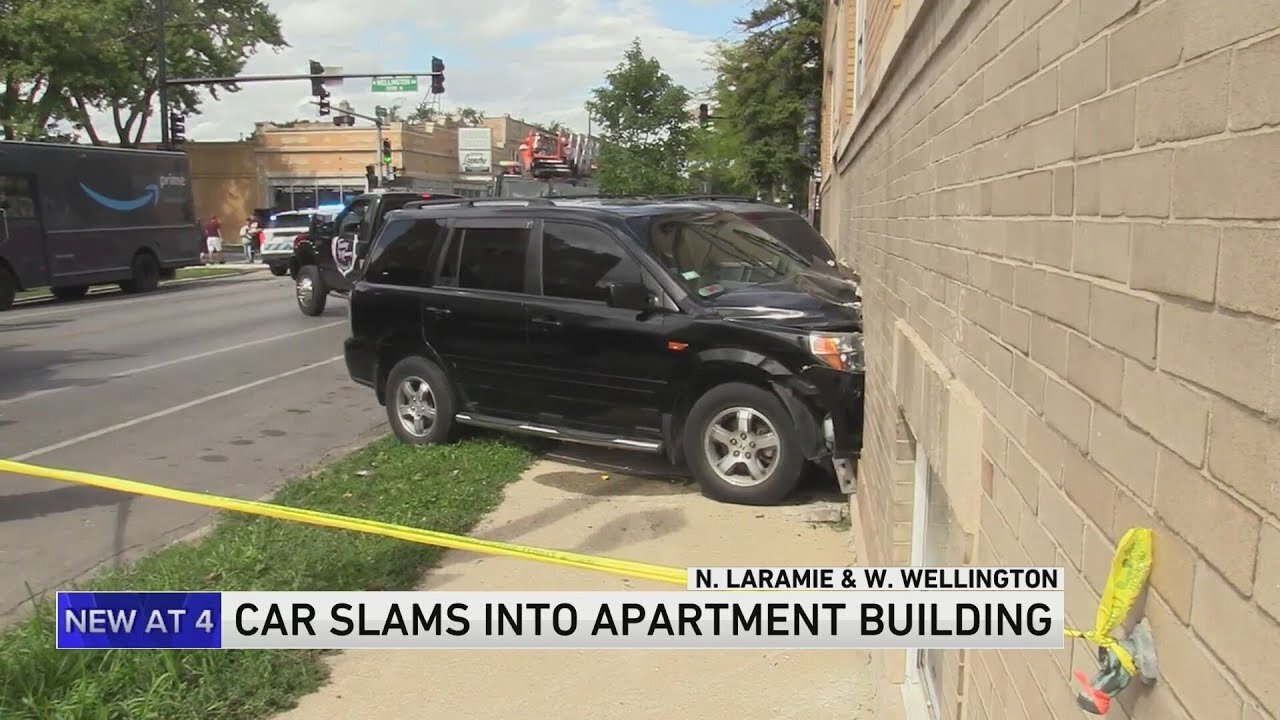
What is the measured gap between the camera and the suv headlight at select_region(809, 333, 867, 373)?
5.96 metres

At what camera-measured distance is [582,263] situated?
276 inches

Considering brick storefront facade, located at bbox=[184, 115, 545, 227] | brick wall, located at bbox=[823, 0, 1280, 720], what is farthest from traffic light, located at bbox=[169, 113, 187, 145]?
brick wall, located at bbox=[823, 0, 1280, 720]

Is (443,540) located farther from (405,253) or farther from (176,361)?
(176,361)

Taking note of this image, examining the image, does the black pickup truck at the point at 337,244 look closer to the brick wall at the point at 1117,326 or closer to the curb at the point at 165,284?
the curb at the point at 165,284

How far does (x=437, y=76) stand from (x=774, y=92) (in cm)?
1164

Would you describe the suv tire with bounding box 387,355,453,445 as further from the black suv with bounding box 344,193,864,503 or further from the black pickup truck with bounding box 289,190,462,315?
the black pickup truck with bounding box 289,190,462,315

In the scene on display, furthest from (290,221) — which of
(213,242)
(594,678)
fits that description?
(594,678)

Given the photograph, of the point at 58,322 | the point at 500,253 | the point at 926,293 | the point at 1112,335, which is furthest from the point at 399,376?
the point at 58,322

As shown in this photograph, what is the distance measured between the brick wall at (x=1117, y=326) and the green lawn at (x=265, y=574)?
264 centimetres

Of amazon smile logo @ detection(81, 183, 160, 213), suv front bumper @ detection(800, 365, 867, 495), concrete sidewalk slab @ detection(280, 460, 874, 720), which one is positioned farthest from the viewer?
amazon smile logo @ detection(81, 183, 160, 213)

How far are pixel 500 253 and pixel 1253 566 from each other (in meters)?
6.66

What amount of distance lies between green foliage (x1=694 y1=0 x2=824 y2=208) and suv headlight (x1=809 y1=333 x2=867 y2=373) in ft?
86.1

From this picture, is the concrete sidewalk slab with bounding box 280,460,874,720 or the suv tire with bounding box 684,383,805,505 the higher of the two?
the suv tire with bounding box 684,383,805,505

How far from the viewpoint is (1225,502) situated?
1.08 metres
